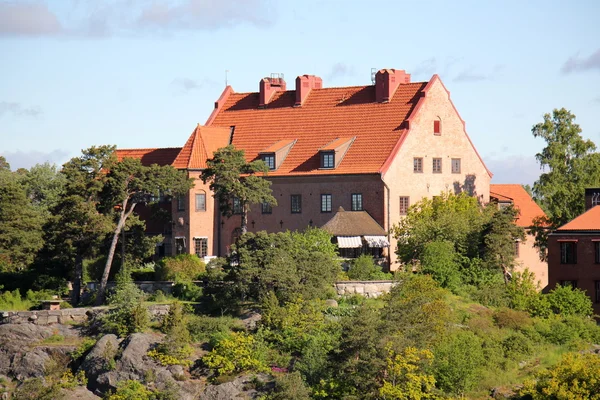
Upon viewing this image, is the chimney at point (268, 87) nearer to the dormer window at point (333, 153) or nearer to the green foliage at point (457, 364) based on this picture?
the dormer window at point (333, 153)

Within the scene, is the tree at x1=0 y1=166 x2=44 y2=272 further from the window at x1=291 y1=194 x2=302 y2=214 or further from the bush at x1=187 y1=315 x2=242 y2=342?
the bush at x1=187 y1=315 x2=242 y2=342

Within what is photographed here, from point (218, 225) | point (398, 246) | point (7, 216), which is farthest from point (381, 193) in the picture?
point (7, 216)

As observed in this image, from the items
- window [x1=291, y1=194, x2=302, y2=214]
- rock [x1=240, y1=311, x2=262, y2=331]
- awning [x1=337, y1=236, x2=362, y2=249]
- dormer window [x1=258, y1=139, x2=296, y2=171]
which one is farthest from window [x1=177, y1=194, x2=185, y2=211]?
rock [x1=240, y1=311, x2=262, y2=331]

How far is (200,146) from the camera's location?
83875 millimetres

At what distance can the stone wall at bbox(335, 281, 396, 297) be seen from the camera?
235 feet

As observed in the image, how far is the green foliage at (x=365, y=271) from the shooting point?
7375 cm

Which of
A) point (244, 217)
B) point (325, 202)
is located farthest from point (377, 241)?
point (244, 217)

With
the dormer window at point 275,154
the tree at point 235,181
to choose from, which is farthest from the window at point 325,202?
the tree at point 235,181

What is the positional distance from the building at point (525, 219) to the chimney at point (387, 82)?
9.30m

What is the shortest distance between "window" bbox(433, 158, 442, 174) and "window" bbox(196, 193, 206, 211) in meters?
12.9

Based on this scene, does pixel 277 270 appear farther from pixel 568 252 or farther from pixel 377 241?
pixel 568 252

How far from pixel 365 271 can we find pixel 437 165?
1140 centimetres

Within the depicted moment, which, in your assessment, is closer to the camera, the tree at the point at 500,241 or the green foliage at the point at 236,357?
the green foliage at the point at 236,357

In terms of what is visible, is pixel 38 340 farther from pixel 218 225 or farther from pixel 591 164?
pixel 591 164
